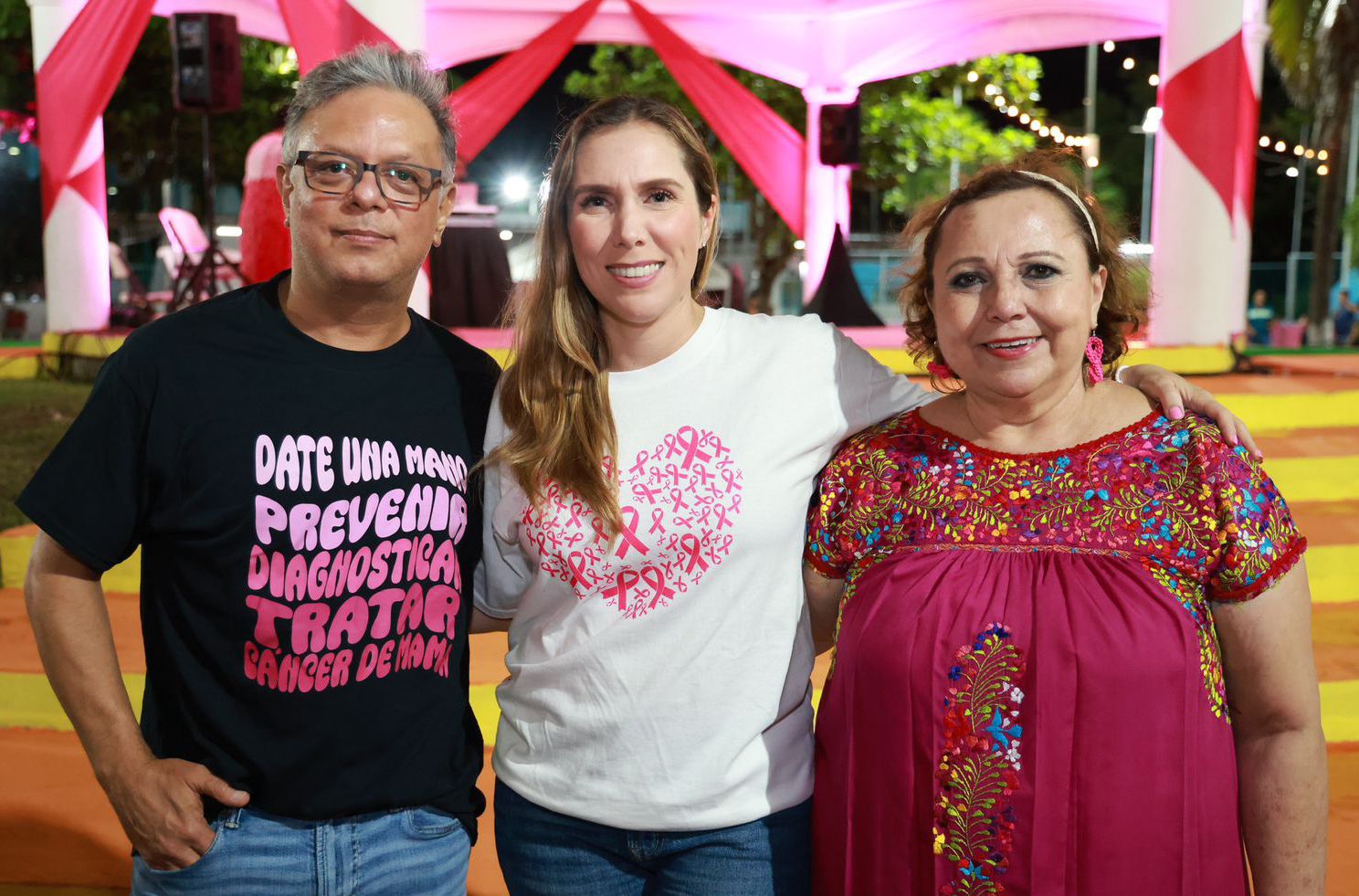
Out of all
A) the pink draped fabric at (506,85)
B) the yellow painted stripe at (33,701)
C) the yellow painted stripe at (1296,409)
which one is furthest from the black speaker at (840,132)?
the yellow painted stripe at (33,701)

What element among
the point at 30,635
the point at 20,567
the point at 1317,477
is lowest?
the point at 30,635

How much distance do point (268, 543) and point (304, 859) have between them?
0.45 m

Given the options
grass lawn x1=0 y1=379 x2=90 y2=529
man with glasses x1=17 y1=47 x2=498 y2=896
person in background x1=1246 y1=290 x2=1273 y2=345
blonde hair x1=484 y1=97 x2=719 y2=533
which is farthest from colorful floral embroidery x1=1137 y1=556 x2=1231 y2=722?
person in background x1=1246 y1=290 x2=1273 y2=345

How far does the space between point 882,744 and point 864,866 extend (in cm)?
19

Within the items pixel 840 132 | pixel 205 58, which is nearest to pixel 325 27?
pixel 205 58

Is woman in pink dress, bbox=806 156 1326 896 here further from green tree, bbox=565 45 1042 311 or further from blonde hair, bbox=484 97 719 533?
green tree, bbox=565 45 1042 311

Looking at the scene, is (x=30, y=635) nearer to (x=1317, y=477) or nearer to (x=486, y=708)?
(x=486, y=708)

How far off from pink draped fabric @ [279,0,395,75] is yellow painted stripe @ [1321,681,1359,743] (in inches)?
194

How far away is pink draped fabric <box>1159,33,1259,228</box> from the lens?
6684mm

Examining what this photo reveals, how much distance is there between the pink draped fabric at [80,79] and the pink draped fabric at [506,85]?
2117 millimetres

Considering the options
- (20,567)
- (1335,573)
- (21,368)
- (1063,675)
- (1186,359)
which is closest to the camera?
(1063,675)

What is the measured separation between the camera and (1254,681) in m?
1.60

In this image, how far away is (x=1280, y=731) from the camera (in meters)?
1.61

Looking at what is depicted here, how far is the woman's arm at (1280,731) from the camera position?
5.17ft
